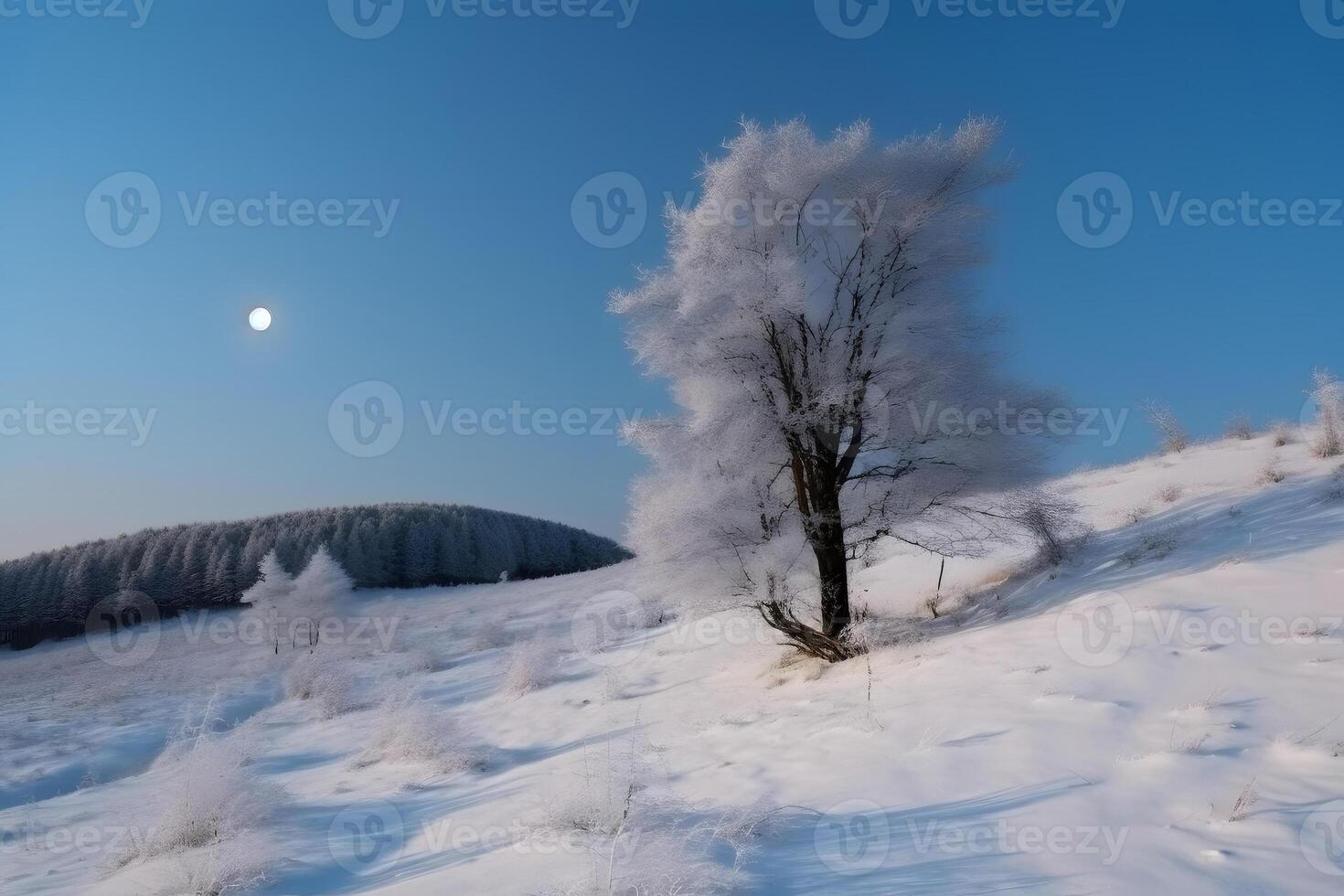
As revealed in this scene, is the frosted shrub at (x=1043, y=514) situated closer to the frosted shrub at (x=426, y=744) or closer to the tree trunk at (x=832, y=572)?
Answer: the tree trunk at (x=832, y=572)

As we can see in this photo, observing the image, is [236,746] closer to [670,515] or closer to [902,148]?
[670,515]

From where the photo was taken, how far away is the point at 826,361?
369 inches

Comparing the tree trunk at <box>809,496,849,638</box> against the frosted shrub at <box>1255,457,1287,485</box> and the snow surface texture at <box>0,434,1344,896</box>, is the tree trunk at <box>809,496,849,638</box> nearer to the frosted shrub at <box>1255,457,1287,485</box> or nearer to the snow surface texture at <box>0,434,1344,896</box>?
the snow surface texture at <box>0,434,1344,896</box>

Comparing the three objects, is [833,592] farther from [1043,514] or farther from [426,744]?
[426,744]

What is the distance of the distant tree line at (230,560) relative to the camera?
2188 inches

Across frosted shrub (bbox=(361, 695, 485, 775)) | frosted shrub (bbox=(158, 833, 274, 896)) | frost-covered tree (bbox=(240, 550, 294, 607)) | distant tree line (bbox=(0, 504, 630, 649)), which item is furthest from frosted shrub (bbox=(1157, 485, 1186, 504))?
distant tree line (bbox=(0, 504, 630, 649))

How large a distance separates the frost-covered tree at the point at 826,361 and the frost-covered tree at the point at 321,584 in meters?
29.3

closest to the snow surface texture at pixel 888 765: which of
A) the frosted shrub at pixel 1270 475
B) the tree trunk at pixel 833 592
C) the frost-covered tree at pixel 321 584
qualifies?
the frosted shrub at pixel 1270 475

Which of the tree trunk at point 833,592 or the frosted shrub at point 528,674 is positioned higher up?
the tree trunk at point 833,592

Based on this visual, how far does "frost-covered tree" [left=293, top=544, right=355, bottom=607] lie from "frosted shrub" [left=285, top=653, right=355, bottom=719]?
40.4 feet

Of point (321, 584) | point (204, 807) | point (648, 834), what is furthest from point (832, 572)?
point (321, 584)

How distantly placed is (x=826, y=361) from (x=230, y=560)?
212 ft

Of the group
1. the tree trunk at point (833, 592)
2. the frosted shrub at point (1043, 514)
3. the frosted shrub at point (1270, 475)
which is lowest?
the tree trunk at point (833, 592)

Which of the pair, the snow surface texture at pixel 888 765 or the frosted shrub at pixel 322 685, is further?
the frosted shrub at pixel 322 685
